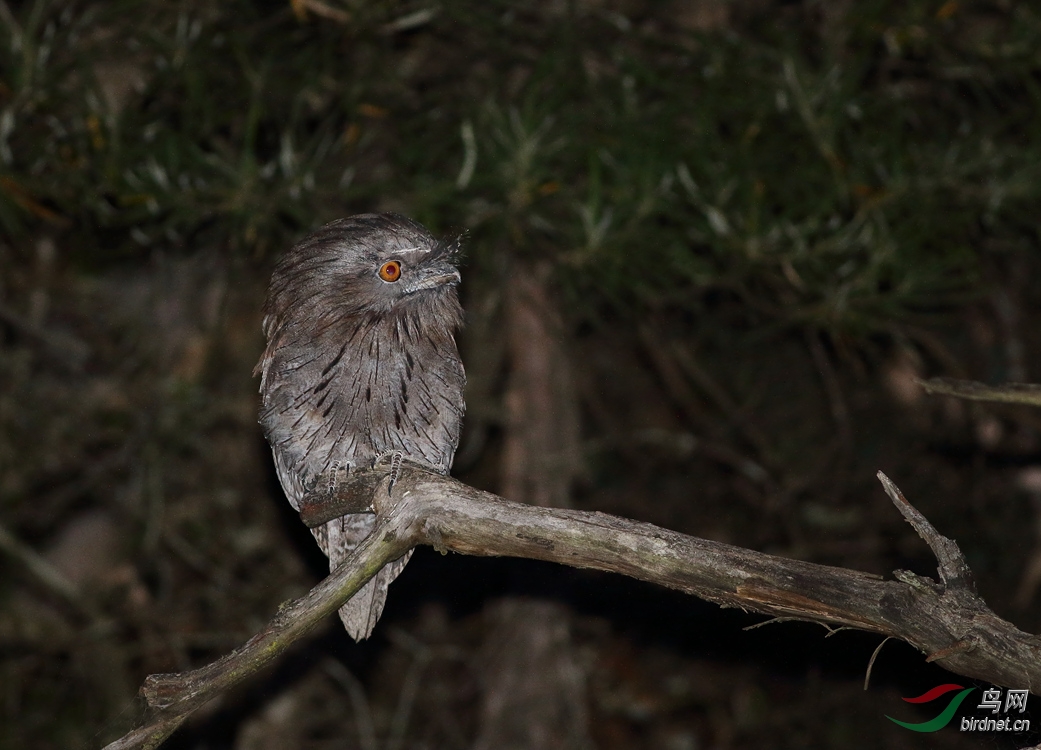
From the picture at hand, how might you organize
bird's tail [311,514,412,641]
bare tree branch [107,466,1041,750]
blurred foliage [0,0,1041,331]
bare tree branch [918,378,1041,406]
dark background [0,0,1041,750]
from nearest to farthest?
bare tree branch [107,466,1041,750] → bare tree branch [918,378,1041,406] → bird's tail [311,514,412,641] → blurred foliage [0,0,1041,331] → dark background [0,0,1041,750]

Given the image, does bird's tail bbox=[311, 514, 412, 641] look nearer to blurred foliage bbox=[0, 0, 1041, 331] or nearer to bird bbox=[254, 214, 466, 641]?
bird bbox=[254, 214, 466, 641]

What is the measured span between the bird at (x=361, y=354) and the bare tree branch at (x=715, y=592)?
18.6 inches

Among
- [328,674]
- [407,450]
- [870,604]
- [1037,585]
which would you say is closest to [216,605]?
[328,674]

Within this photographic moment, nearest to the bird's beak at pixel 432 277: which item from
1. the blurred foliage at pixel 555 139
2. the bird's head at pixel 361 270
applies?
the bird's head at pixel 361 270

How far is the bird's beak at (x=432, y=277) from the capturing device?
2.25m

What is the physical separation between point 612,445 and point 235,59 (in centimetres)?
237

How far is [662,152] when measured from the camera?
12.2 feet

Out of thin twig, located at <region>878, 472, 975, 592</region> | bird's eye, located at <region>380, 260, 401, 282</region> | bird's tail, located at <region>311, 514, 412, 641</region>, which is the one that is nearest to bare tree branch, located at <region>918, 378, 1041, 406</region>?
thin twig, located at <region>878, 472, 975, 592</region>

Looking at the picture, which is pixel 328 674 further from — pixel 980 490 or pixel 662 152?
pixel 980 490

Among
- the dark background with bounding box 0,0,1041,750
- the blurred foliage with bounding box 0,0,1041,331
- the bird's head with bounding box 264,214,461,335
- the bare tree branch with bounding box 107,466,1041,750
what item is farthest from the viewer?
the dark background with bounding box 0,0,1041,750

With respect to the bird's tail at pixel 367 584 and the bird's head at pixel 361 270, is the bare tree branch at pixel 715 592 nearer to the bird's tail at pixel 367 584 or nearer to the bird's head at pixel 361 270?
the bird's head at pixel 361 270

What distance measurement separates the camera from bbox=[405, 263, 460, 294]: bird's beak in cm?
225

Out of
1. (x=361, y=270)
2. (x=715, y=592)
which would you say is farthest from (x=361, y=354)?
(x=715, y=592)

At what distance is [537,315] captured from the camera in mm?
4285
